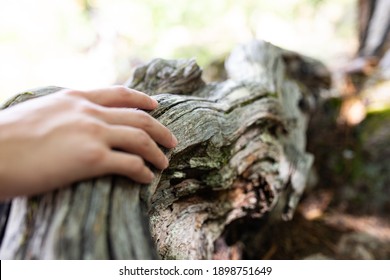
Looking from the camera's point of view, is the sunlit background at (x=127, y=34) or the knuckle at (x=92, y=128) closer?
the knuckle at (x=92, y=128)

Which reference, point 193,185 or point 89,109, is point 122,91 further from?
point 193,185

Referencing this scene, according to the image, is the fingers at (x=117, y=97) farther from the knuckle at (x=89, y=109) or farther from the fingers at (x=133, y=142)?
the fingers at (x=133, y=142)

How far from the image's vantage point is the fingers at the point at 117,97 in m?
1.15

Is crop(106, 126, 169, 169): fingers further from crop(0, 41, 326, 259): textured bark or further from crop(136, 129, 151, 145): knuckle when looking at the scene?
crop(0, 41, 326, 259): textured bark

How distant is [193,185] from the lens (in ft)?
5.44

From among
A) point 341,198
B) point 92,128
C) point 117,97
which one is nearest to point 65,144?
point 92,128

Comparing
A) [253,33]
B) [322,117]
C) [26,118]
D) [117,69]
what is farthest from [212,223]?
[117,69]

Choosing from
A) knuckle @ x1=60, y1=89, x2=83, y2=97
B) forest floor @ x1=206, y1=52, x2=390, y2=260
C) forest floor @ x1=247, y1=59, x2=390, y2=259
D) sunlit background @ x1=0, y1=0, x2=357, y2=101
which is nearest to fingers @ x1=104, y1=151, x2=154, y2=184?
knuckle @ x1=60, y1=89, x2=83, y2=97

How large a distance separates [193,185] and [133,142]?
0.68 meters

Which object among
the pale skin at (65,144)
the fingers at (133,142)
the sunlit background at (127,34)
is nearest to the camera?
the pale skin at (65,144)

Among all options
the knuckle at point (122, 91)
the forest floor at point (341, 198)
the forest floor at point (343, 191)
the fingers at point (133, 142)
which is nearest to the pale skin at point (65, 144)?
the fingers at point (133, 142)

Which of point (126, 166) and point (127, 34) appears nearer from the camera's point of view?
point (126, 166)

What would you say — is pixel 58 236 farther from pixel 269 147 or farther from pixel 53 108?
pixel 269 147

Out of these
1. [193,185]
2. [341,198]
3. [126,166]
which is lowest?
[341,198]
